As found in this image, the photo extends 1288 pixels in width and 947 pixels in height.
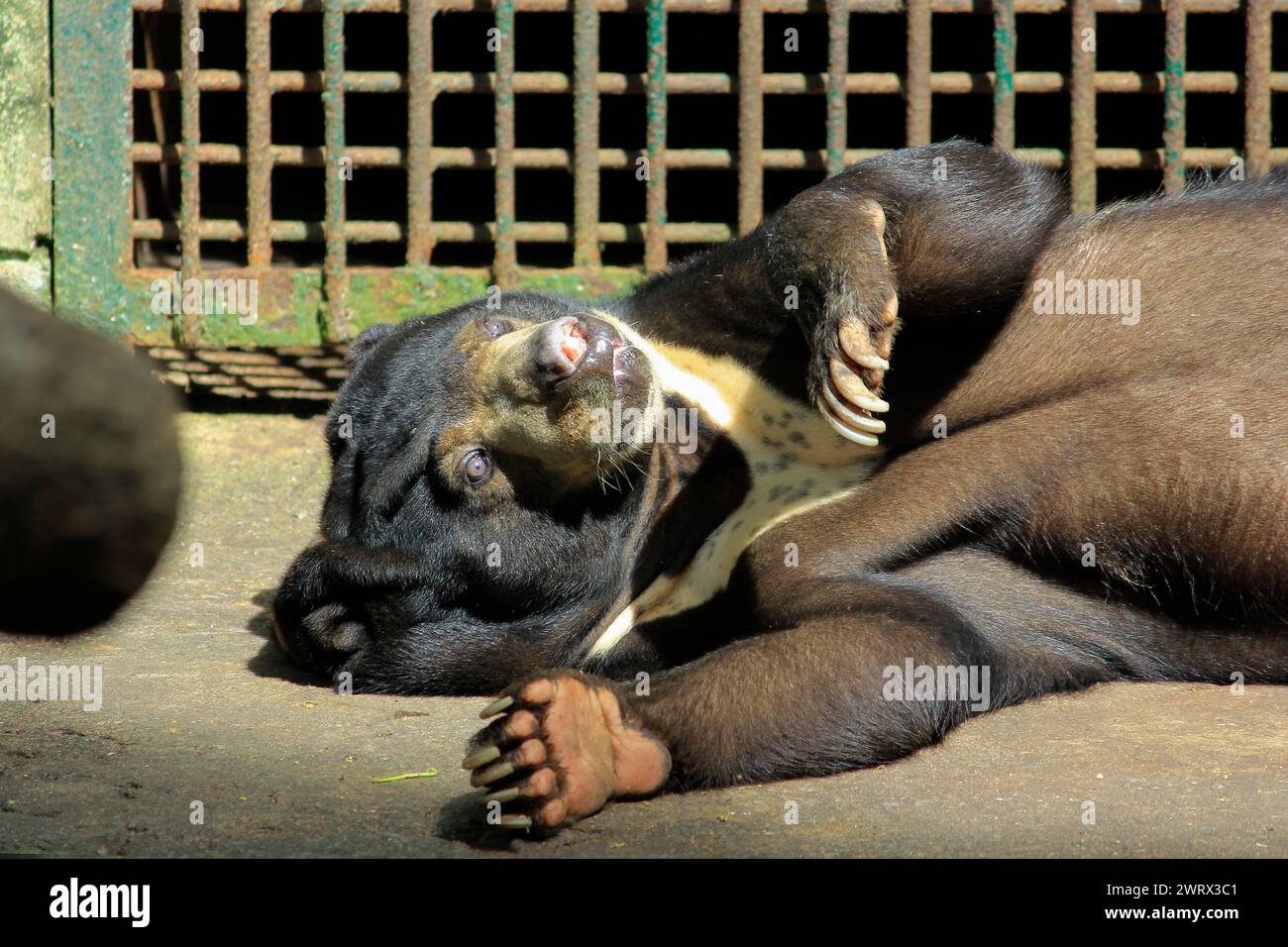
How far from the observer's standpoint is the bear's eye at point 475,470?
365 cm

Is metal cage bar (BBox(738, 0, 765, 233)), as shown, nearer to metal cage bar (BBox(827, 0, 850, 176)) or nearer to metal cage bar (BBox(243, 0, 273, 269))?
metal cage bar (BBox(827, 0, 850, 176))

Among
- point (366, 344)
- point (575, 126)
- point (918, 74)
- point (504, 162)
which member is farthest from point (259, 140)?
point (918, 74)

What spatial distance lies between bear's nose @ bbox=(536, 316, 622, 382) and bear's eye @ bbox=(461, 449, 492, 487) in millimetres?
291

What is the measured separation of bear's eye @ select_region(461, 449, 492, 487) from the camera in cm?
365

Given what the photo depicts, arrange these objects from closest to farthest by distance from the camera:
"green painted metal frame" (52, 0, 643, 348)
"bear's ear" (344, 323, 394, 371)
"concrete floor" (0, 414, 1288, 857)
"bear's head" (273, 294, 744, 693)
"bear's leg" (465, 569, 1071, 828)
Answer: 1. "concrete floor" (0, 414, 1288, 857)
2. "bear's leg" (465, 569, 1071, 828)
3. "bear's head" (273, 294, 744, 693)
4. "bear's ear" (344, 323, 394, 371)
5. "green painted metal frame" (52, 0, 643, 348)

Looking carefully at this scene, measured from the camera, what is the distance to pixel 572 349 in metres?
3.49

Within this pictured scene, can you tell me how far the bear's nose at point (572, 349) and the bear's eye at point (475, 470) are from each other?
291mm

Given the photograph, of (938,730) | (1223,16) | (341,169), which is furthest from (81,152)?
(1223,16)

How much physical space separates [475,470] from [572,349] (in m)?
0.40

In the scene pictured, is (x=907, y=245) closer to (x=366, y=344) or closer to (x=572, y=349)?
(x=572, y=349)

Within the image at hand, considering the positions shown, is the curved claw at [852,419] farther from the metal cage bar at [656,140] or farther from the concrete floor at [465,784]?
the metal cage bar at [656,140]

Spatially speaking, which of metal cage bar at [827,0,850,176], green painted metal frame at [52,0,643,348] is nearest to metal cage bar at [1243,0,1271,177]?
metal cage bar at [827,0,850,176]

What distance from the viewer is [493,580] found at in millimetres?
3674

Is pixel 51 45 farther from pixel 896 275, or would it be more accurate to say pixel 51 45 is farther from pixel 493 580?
pixel 896 275
